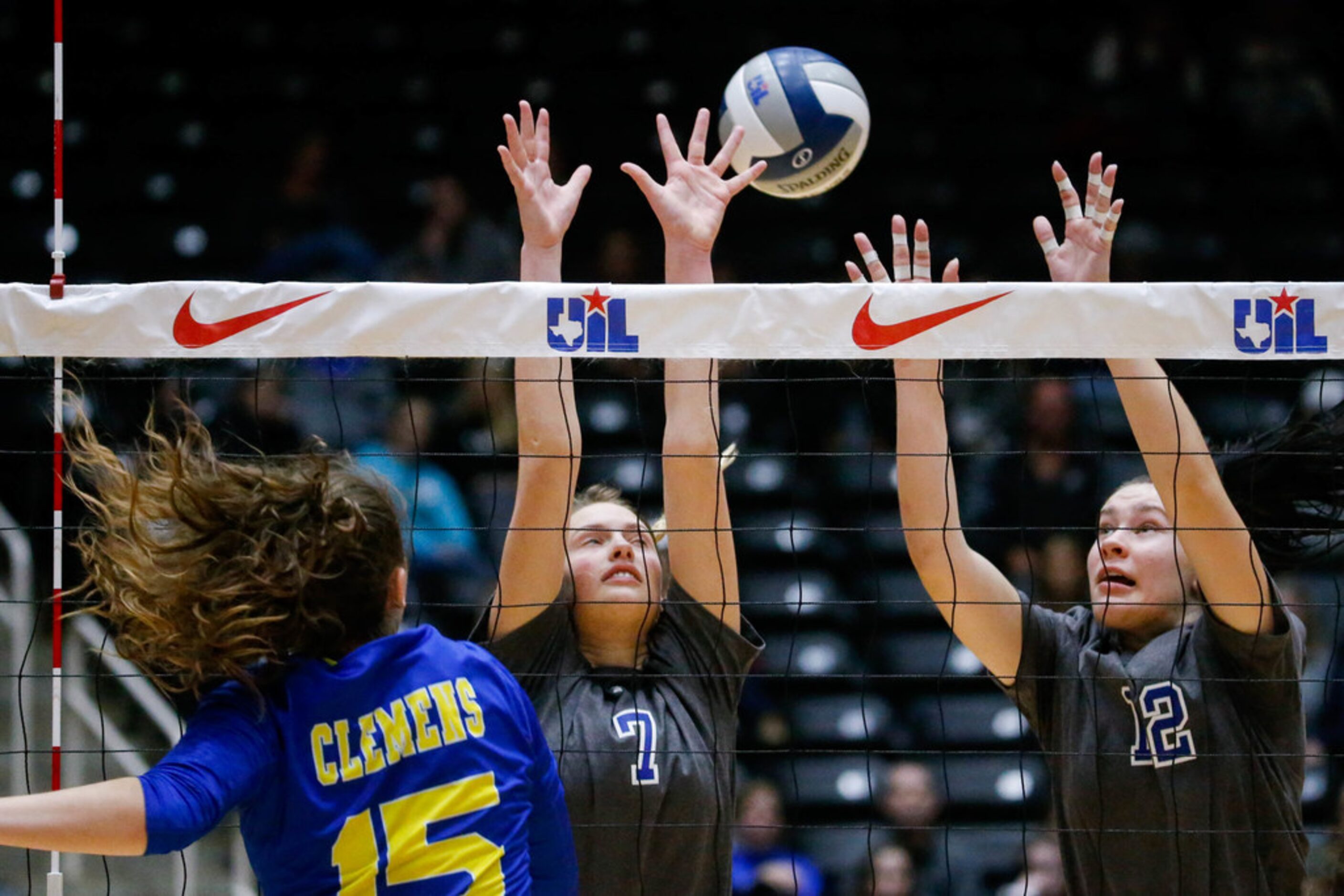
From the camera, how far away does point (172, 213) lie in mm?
7578

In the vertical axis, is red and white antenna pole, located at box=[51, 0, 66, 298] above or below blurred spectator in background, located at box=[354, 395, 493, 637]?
above

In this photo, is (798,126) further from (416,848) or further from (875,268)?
(416,848)

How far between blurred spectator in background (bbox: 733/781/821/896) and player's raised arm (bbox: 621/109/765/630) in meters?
2.62

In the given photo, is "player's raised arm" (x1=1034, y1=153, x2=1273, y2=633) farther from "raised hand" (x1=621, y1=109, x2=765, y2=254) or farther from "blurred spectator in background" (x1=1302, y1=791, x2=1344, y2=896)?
"raised hand" (x1=621, y1=109, x2=765, y2=254)

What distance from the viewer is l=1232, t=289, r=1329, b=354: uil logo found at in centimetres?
312

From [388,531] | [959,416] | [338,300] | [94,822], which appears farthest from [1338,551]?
[94,822]

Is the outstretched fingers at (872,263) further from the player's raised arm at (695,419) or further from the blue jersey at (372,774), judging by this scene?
the blue jersey at (372,774)

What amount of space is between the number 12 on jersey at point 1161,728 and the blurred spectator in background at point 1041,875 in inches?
117

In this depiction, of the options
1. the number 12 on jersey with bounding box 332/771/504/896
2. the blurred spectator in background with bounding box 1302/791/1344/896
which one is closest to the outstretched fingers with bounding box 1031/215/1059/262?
the blurred spectator in background with bounding box 1302/791/1344/896

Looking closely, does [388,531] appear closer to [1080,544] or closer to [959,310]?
[959,310]

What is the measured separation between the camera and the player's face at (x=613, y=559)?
3.29 m

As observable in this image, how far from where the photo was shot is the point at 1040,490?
6.67 meters

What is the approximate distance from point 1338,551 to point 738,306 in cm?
463

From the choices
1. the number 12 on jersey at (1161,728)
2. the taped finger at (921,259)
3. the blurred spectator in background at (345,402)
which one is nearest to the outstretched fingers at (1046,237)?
the taped finger at (921,259)
